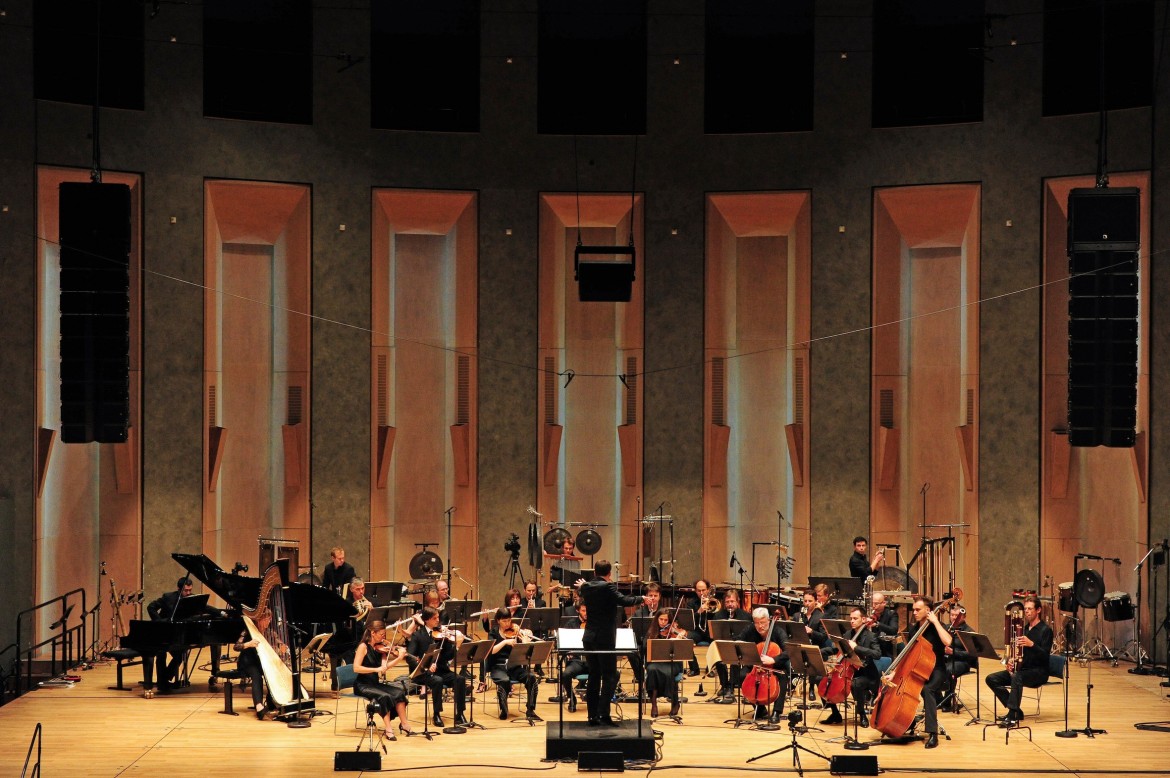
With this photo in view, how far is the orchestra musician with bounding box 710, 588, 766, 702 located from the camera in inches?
596

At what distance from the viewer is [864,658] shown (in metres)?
13.5

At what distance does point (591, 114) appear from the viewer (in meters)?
19.8

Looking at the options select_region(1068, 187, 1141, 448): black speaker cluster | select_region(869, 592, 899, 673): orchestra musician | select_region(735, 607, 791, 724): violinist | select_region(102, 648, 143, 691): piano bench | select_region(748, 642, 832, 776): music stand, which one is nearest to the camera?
select_region(748, 642, 832, 776): music stand

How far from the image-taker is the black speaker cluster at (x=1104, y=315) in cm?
1347

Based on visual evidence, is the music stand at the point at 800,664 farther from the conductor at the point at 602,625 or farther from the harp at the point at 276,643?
the harp at the point at 276,643

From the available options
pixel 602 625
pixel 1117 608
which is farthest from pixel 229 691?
pixel 1117 608

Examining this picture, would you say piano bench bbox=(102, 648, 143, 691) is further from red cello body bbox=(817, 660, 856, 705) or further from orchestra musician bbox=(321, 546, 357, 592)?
red cello body bbox=(817, 660, 856, 705)

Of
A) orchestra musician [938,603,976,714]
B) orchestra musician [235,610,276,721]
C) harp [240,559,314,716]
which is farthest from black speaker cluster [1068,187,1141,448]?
orchestra musician [235,610,276,721]

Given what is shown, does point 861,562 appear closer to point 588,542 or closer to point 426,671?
point 588,542

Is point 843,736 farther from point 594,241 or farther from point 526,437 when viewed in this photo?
point 594,241

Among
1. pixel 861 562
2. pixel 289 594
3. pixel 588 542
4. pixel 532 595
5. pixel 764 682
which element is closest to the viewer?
pixel 764 682

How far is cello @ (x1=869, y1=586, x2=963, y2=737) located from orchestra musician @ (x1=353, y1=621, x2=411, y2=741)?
466cm

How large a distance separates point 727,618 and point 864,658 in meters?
2.52

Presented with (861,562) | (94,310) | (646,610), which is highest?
(94,310)
